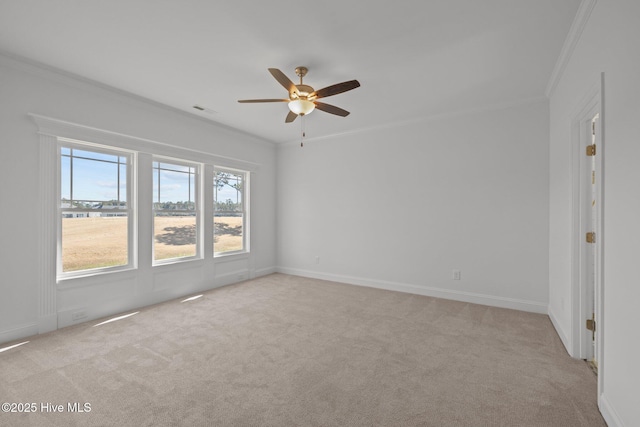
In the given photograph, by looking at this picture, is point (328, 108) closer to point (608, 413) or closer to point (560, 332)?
point (608, 413)

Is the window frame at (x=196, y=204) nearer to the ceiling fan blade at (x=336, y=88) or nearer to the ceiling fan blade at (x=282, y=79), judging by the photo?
the ceiling fan blade at (x=282, y=79)

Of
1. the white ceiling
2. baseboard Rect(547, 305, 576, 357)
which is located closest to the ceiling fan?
the white ceiling

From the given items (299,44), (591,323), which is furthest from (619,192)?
(299,44)

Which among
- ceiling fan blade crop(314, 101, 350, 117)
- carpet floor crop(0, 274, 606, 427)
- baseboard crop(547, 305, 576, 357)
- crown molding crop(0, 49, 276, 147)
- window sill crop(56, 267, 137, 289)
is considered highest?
crown molding crop(0, 49, 276, 147)

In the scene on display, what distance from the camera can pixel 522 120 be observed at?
12.4ft

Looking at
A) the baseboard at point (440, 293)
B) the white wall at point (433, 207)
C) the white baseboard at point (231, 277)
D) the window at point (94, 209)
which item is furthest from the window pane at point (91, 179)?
the baseboard at point (440, 293)

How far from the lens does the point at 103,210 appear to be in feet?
12.0

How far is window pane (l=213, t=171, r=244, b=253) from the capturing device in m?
5.09

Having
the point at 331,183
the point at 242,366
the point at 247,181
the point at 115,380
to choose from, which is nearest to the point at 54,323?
the point at 115,380

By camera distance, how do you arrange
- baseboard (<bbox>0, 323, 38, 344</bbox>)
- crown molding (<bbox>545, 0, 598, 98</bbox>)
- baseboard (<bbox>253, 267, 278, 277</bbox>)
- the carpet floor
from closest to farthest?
the carpet floor
crown molding (<bbox>545, 0, 598, 98</bbox>)
baseboard (<bbox>0, 323, 38, 344</bbox>)
baseboard (<bbox>253, 267, 278, 277</bbox>)

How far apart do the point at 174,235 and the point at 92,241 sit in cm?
107

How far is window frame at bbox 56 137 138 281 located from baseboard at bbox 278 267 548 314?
3097mm

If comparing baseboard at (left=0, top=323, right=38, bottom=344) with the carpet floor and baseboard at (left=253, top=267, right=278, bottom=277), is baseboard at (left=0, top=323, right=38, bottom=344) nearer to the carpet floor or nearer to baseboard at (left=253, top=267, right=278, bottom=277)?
the carpet floor

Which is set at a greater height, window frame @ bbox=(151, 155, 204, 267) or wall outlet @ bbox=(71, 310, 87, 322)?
window frame @ bbox=(151, 155, 204, 267)
